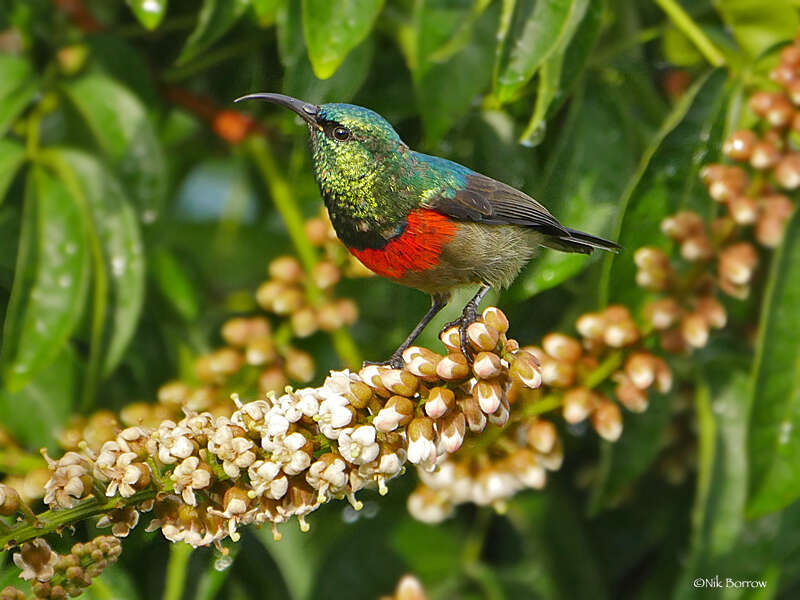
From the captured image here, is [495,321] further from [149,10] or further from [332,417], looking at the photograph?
[149,10]

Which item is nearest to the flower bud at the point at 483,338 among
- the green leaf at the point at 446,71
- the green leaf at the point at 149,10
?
the green leaf at the point at 446,71

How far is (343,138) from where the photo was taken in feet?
5.45

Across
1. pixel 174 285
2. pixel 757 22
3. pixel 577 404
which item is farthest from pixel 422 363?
pixel 757 22

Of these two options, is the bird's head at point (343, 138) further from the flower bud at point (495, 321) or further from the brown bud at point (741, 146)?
the brown bud at point (741, 146)

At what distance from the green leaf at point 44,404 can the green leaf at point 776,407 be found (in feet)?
4.88

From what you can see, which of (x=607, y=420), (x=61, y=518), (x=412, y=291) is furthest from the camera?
(x=412, y=291)

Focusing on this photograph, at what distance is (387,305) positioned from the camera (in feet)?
9.30

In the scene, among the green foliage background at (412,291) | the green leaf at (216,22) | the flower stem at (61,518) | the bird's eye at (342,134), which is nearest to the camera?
the flower stem at (61,518)

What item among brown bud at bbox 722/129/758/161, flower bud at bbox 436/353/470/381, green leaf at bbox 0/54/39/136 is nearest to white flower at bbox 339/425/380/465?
flower bud at bbox 436/353/470/381

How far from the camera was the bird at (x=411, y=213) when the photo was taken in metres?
1.67

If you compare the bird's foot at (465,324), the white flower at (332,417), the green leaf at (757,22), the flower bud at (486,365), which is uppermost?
the green leaf at (757,22)

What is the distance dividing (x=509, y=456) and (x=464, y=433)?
63 centimetres

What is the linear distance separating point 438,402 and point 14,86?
1418mm

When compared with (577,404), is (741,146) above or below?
above
